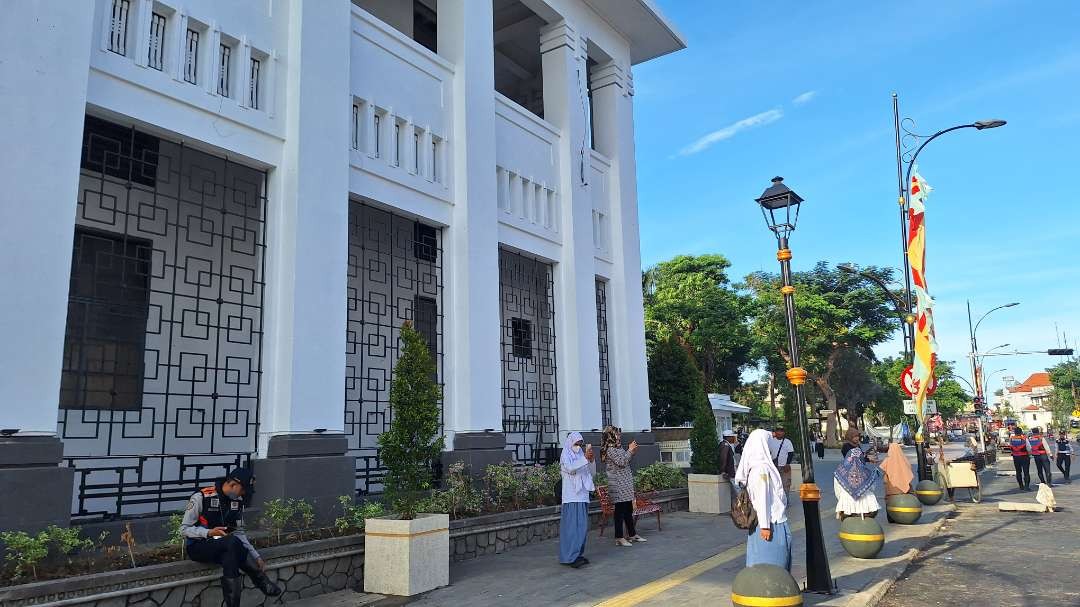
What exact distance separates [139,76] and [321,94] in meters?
2.50

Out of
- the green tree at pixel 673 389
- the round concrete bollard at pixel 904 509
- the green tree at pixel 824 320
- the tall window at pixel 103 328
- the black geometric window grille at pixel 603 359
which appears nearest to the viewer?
the tall window at pixel 103 328

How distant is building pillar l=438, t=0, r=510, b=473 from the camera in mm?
12523

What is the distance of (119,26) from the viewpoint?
8609 mm

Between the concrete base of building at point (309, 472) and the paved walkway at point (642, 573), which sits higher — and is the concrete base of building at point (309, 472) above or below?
above

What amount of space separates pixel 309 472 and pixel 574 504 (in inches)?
136

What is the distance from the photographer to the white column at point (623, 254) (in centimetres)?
1755

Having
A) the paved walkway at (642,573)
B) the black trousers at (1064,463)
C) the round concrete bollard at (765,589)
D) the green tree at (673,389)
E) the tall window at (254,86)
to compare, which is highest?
the tall window at (254,86)

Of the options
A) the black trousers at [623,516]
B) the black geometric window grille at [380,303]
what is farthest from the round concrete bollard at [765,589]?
the black geometric window grille at [380,303]

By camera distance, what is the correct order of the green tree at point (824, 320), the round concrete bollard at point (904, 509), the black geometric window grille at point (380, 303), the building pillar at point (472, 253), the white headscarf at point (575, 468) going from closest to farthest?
the white headscarf at point (575, 468)
the round concrete bollard at point (904, 509)
the building pillar at point (472, 253)
the black geometric window grille at point (380, 303)
the green tree at point (824, 320)

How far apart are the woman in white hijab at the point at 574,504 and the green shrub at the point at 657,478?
18.7 feet

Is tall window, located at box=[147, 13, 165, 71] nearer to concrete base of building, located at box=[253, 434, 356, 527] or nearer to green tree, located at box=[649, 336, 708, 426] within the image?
concrete base of building, located at box=[253, 434, 356, 527]

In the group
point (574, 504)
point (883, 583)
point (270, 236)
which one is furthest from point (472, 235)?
point (883, 583)

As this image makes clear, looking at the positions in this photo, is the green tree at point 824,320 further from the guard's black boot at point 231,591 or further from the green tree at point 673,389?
the guard's black boot at point 231,591

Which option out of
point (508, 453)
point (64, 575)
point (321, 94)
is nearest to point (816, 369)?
point (508, 453)
